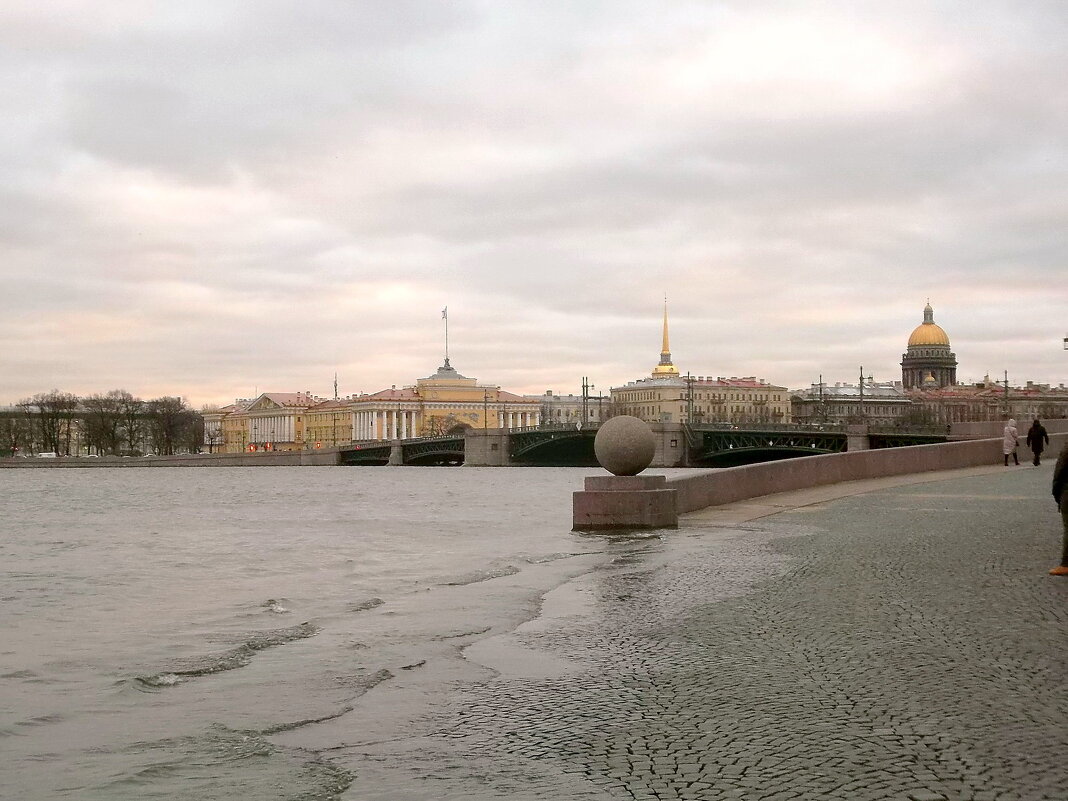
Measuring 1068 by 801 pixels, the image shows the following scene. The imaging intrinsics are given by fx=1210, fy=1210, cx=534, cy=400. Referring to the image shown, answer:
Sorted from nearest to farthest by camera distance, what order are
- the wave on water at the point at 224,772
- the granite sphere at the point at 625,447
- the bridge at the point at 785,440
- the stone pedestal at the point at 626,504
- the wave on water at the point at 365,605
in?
the wave on water at the point at 224,772
the wave on water at the point at 365,605
the stone pedestal at the point at 626,504
the granite sphere at the point at 625,447
the bridge at the point at 785,440

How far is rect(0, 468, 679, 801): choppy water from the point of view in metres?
4.57

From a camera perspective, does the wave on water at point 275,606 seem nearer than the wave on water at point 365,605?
No

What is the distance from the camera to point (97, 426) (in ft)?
361

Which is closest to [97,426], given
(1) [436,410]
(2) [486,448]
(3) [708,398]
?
(2) [486,448]

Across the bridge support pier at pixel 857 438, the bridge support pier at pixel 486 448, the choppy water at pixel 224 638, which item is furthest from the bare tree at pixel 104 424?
the choppy water at pixel 224 638

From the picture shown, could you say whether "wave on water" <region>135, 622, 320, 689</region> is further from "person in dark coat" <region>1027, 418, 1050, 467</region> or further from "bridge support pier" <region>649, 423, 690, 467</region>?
"bridge support pier" <region>649, 423, 690, 467</region>

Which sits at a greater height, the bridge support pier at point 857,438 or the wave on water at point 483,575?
the bridge support pier at point 857,438

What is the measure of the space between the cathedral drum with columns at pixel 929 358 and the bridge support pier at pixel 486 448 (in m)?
92.7

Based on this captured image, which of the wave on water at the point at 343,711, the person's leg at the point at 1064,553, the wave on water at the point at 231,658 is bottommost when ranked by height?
the wave on water at the point at 231,658

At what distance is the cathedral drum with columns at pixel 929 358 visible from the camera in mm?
171250

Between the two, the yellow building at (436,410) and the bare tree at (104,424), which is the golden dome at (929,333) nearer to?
the yellow building at (436,410)

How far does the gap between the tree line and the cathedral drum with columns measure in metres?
102

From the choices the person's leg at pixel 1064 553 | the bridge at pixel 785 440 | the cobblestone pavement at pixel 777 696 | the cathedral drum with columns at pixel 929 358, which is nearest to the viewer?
the cobblestone pavement at pixel 777 696

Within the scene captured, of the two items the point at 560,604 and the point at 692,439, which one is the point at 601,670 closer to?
the point at 560,604
